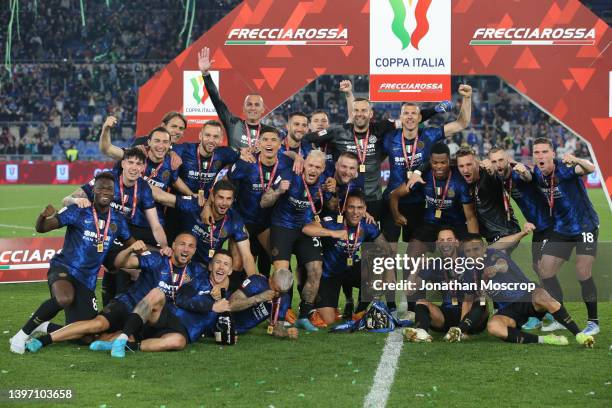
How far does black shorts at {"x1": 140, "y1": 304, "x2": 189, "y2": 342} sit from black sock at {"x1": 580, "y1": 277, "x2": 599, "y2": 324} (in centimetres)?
365

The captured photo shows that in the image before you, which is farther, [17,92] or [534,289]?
[17,92]

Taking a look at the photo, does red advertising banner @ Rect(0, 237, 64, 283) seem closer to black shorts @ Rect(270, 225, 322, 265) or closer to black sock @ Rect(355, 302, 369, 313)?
black shorts @ Rect(270, 225, 322, 265)

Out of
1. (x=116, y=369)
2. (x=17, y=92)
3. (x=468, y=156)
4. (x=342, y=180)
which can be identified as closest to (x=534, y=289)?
(x=468, y=156)

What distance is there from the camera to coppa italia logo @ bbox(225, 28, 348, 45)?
Result: 38.2 feet

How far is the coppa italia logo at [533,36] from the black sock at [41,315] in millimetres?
6025

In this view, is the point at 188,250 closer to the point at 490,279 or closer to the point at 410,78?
the point at 490,279

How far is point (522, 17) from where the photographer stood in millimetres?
→ 11555

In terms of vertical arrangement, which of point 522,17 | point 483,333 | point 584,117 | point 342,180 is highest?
point 522,17

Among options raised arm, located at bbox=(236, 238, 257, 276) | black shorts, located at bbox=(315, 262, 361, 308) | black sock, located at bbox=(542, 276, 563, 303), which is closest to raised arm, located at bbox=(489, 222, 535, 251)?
black sock, located at bbox=(542, 276, 563, 303)

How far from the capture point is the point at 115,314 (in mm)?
8078

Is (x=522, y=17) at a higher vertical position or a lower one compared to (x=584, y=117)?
higher

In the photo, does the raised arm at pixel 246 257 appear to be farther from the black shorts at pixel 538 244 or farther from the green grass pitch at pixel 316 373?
the black shorts at pixel 538 244

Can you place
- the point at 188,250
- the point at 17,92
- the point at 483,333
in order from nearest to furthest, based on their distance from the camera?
the point at 188,250, the point at 483,333, the point at 17,92

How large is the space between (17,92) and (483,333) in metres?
30.4
